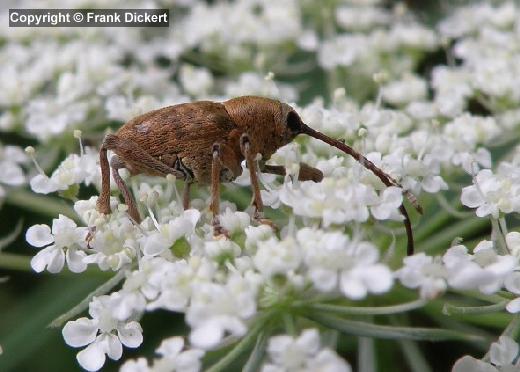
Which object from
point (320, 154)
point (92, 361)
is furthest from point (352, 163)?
point (92, 361)

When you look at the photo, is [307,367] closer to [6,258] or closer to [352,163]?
[352,163]

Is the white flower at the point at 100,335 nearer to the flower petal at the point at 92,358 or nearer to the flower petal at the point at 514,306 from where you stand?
the flower petal at the point at 92,358

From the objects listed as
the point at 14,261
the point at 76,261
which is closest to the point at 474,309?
the point at 76,261

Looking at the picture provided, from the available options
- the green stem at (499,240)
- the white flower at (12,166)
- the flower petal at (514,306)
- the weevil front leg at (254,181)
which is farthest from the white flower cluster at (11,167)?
the flower petal at (514,306)

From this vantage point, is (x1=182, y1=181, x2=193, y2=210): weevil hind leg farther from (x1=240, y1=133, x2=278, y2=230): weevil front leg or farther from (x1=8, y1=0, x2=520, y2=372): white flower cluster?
(x1=240, y1=133, x2=278, y2=230): weevil front leg

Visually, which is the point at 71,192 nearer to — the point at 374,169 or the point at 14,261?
the point at 14,261

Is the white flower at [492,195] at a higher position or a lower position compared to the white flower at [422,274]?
higher
